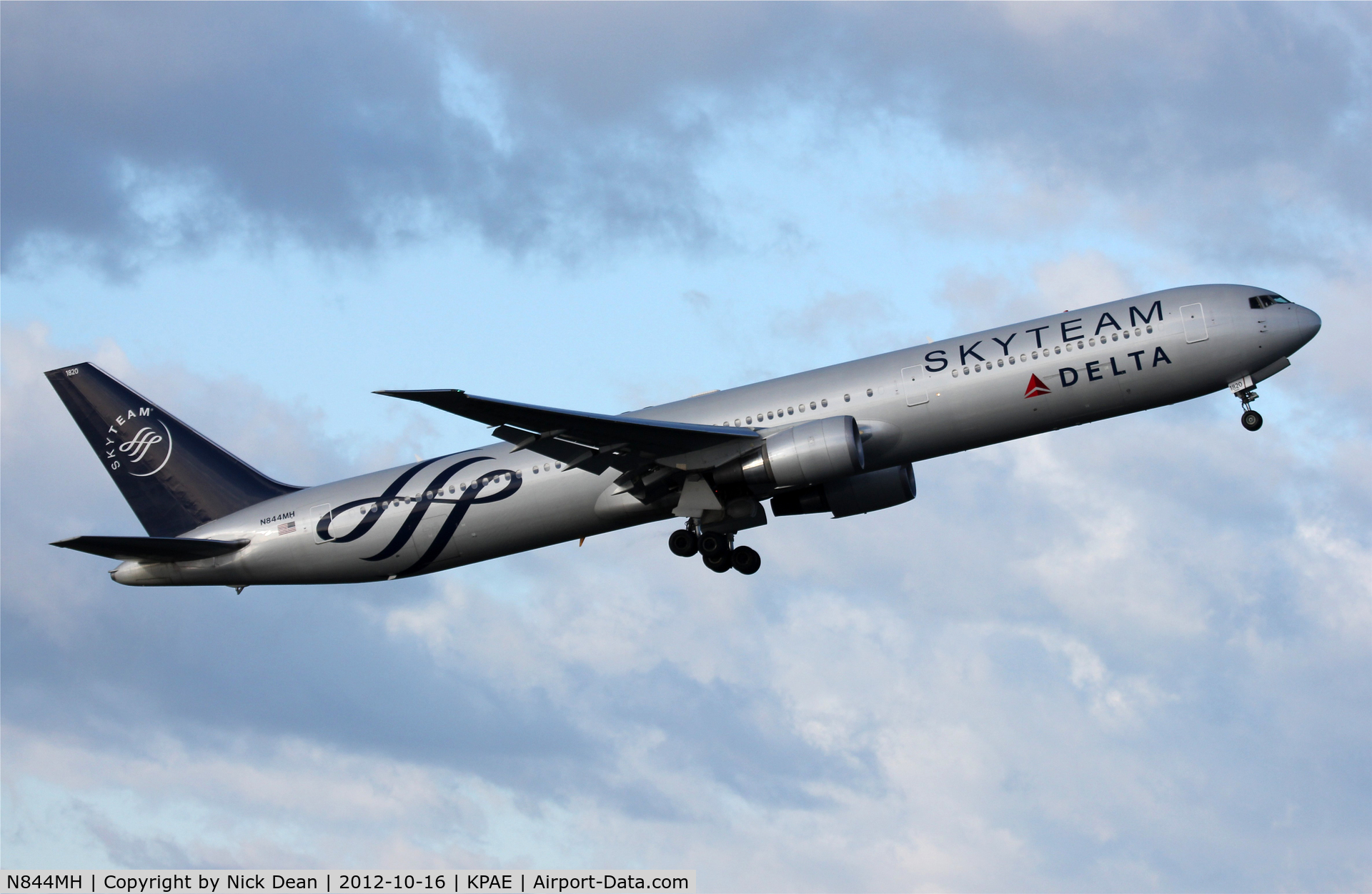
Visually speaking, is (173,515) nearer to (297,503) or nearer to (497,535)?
(297,503)

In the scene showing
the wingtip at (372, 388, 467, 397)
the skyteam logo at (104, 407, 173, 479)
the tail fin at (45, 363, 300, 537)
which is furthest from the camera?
the skyteam logo at (104, 407, 173, 479)

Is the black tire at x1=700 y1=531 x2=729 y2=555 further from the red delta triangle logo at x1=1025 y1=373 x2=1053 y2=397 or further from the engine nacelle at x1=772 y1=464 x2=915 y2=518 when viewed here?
the red delta triangle logo at x1=1025 y1=373 x2=1053 y2=397

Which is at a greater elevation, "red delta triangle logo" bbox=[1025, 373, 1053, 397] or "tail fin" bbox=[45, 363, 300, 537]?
"tail fin" bbox=[45, 363, 300, 537]

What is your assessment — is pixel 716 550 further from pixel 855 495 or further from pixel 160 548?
pixel 160 548

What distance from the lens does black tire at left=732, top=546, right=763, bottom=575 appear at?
4016 centimetres

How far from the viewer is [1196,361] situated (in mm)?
34594

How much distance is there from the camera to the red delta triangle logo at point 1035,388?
114 feet

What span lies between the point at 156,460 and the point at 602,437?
17.7m

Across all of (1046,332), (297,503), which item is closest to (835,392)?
(1046,332)

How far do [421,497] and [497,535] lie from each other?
271 cm

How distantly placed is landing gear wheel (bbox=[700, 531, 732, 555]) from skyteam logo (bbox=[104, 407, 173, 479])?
18417 millimetres

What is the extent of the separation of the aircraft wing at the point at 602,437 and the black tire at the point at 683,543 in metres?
3.29

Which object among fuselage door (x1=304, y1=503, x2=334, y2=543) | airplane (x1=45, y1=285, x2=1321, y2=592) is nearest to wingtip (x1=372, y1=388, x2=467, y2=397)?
airplane (x1=45, y1=285, x2=1321, y2=592)

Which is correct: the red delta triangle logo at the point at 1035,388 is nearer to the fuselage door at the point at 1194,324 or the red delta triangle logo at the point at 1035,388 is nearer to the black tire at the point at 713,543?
the fuselage door at the point at 1194,324
